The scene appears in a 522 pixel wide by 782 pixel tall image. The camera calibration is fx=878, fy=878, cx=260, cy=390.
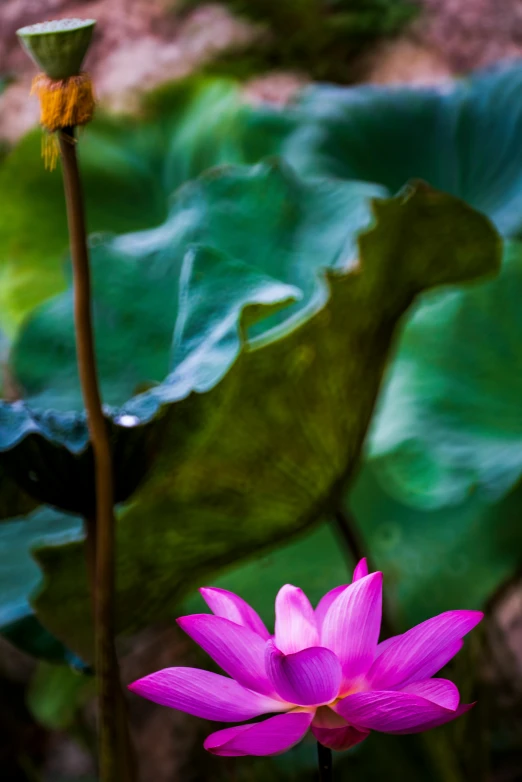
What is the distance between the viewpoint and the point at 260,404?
1.68 ft

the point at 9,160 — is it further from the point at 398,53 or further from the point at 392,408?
the point at 398,53

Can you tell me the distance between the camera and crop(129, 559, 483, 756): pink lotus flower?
0.27 metres

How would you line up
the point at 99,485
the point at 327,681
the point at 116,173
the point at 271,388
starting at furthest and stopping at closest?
the point at 116,173, the point at 271,388, the point at 99,485, the point at 327,681

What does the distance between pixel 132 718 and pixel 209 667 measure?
405mm

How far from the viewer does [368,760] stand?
100 centimetres

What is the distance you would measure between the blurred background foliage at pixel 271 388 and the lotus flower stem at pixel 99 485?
36mm

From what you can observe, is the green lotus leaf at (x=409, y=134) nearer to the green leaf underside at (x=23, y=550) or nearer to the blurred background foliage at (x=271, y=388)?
the blurred background foliage at (x=271, y=388)

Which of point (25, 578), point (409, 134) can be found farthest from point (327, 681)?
point (409, 134)

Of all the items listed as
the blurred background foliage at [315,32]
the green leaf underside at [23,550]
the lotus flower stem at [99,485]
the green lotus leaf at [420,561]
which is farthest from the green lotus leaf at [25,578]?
the blurred background foliage at [315,32]

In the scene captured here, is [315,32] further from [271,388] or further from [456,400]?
[271,388]

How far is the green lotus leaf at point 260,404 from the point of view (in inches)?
19.0

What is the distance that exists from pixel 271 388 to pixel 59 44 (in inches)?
9.6

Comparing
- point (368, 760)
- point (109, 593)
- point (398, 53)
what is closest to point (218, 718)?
point (109, 593)

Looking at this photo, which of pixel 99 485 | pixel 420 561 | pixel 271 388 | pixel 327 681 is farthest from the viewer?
pixel 420 561
